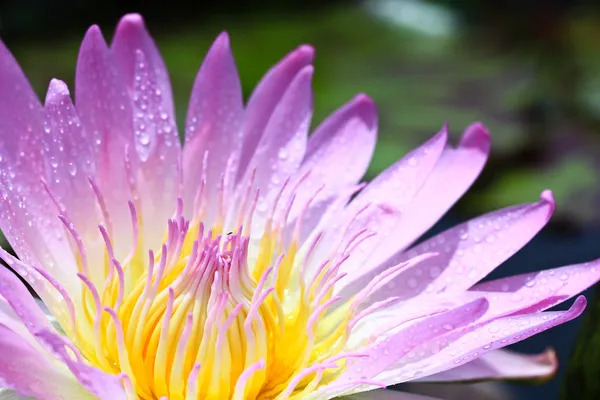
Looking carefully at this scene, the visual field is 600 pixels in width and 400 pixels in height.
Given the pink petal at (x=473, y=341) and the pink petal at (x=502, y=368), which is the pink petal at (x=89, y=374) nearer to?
the pink petal at (x=473, y=341)

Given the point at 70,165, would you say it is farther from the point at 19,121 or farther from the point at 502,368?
the point at 502,368

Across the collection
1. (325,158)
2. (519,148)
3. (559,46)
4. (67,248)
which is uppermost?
(559,46)

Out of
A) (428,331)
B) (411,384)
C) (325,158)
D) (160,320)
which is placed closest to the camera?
(428,331)

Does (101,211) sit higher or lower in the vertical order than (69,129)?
lower

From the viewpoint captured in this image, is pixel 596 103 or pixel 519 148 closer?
pixel 519 148

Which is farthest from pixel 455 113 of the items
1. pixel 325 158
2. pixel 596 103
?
pixel 325 158

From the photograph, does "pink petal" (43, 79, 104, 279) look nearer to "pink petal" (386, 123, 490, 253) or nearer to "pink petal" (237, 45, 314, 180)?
"pink petal" (237, 45, 314, 180)

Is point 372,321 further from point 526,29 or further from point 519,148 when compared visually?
point 526,29

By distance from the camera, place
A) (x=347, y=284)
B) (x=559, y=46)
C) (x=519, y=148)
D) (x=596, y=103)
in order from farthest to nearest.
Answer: (x=559, y=46)
(x=596, y=103)
(x=519, y=148)
(x=347, y=284)
